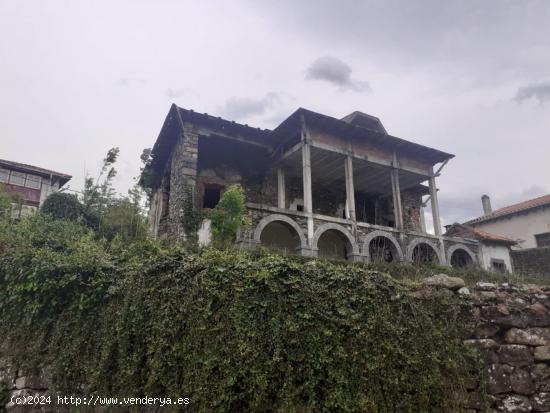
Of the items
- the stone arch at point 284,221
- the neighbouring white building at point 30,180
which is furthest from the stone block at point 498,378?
the neighbouring white building at point 30,180

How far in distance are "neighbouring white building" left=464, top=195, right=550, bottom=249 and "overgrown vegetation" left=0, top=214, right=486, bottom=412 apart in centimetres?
1699

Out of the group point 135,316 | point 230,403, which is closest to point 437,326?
point 230,403

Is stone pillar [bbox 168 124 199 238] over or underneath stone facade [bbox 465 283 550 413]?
over

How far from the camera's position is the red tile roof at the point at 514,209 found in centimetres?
1859

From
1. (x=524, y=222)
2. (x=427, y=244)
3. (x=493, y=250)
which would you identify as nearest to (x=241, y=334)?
(x=427, y=244)

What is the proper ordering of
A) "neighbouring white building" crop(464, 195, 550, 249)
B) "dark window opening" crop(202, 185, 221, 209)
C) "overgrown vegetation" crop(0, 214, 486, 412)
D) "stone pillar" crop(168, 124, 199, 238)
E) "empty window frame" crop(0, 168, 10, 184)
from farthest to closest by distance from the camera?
"neighbouring white building" crop(464, 195, 550, 249) < "empty window frame" crop(0, 168, 10, 184) < "dark window opening" crop(202, 185, 221, 209) < "stone pillar" crop(168, 124, 199, 238) < "overgrown vegetation" crop(0, 214, 486, 412)

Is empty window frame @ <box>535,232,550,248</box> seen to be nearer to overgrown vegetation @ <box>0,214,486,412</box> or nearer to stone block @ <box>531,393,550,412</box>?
stone block @ <box>531,393,550,412</box>

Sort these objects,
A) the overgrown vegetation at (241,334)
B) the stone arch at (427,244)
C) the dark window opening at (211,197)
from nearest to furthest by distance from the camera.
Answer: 1. the overgrown vegetation at (241,334)
2. the stone arch at (427,244)
3. the dark window opening at (211,197)

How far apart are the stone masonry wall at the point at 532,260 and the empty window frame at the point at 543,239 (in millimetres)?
2685

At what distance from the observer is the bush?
38.2 ft

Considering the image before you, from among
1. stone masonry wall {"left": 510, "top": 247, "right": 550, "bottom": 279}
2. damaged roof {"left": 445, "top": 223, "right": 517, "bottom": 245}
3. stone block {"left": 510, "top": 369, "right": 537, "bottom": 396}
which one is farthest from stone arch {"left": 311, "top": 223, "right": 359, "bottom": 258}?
stone masonry wall {"left": 510, "top": 247, "right": 550, "bottom": 279}

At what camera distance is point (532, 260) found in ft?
53.2

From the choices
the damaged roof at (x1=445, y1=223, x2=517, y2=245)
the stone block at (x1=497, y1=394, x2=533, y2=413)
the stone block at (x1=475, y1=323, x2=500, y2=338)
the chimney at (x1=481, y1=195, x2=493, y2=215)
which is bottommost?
the stone block at (x1=497, y1=394, x2=533, y2=413)

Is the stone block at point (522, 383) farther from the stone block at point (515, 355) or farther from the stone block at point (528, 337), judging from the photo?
the stone block at point (528, 337)
